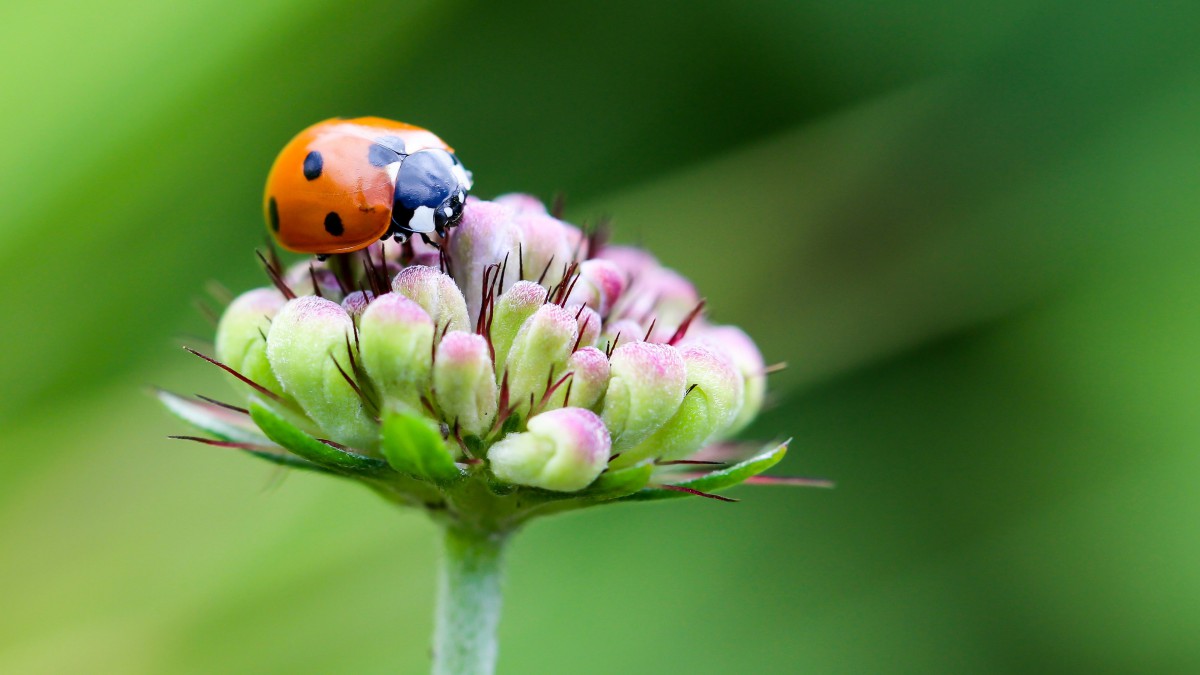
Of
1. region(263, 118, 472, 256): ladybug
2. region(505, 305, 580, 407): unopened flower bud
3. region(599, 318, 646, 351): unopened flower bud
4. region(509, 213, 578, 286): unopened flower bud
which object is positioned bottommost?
region(505, 305, 580, 407): unopened flower bud

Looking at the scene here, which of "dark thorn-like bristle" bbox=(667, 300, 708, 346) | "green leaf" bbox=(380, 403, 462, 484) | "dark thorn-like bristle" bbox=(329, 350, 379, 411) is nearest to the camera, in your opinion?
"green leaf" bbox=(380, 403, 462, 484)

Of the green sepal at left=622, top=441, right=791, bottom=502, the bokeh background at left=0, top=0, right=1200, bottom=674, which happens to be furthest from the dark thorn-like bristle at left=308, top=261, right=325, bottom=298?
the bokeh background at left=0, top=0, right=1200, bottom=674

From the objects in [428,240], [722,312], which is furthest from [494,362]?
[722,312]

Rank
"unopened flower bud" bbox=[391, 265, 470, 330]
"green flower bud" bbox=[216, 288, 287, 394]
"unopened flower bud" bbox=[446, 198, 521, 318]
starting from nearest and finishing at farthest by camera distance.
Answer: "unopened flower bud" bbox=[391, 265, 470, 330], "green flower bud" bbox=[216, 288, 287, 394], "unopened flower bud" bbox=[446, 198, 521, 318]

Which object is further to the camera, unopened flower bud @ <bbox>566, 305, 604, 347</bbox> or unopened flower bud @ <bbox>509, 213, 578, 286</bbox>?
unopened flower bud @ <bbox>509, 213, 578, 286</bbox>

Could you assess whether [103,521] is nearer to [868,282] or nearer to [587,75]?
[587,75]

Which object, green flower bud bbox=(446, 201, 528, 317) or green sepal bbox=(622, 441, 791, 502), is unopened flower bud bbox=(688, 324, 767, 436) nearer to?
green sepal bbox=(622, 441, 791, 502)

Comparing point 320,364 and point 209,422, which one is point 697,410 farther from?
point 209,422
